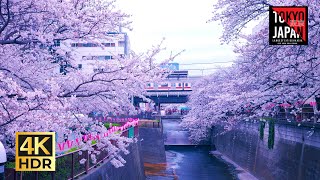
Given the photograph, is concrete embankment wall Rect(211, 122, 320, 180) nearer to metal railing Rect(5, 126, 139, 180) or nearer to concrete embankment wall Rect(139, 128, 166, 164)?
concrete embankment wall Rect(139, 128, 166, 164)

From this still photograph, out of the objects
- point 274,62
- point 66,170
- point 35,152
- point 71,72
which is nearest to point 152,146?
point 66,170

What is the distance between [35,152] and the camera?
624 centimetres

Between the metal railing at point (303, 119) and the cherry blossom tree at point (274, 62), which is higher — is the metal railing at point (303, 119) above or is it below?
below

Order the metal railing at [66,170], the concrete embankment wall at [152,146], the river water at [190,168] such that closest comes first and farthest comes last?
the metal railing at [66,170], the river water at [190,168], the concrete embankment wall at [152,146]

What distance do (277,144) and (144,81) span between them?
20.1 metres

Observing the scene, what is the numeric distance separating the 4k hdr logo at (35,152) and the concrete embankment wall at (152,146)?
1413 inches

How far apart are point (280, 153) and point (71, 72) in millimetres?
19903

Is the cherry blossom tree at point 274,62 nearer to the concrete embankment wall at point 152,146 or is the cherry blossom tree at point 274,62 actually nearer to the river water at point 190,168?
the river water at point 190,168

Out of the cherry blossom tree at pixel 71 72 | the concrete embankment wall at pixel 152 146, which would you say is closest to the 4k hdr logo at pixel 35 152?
the cherry blossom tree at pixel 71 72

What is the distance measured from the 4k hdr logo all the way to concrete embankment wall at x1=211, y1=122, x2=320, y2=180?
40.2 feet

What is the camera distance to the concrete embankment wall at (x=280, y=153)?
20875 millimetres

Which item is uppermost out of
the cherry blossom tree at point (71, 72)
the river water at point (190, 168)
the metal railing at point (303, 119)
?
the cherry blossom tree at point (71, 72)

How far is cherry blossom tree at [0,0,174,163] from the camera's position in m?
8.63

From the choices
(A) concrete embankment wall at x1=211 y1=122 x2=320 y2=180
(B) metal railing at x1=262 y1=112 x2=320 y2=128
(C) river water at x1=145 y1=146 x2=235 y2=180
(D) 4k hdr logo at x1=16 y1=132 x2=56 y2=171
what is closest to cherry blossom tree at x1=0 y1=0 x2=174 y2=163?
(D) 4k hdr logo at x1=16 y1=132 x2=56 y2=171
